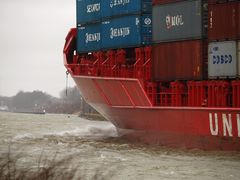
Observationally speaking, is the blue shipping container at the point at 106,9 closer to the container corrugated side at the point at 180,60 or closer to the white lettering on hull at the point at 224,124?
the container corrugated side at the point at 180,60

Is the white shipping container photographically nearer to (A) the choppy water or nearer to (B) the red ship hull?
(B) the red ship hull

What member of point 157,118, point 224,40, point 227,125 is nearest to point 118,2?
point 157,118

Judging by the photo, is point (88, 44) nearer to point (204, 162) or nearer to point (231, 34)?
point (231, 34)

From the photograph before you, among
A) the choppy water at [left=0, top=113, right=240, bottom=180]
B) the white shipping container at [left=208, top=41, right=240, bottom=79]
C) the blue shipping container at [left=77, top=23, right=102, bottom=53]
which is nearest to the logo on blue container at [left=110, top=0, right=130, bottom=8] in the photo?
the blue shipping container at [left=77, top=23, right=102, bottom=53]

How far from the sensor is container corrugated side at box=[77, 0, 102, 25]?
1103 inches

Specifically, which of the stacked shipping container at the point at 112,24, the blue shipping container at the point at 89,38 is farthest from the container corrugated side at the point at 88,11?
the blue shipping container at the point at 89,38

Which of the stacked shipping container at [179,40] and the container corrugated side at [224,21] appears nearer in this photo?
the container corrugated side at [224,21]

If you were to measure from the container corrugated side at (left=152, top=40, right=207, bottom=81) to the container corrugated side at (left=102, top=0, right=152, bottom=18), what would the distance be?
2843 mm

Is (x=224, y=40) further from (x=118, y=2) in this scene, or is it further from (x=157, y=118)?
(x=118, y=2)

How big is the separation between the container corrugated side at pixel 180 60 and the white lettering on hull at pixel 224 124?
1.99 metres

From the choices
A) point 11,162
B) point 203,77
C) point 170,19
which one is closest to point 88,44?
point 170,19

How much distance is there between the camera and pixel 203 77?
68.7 ft

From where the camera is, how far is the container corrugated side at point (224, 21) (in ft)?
64.3

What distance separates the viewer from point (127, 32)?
25.6 meters
